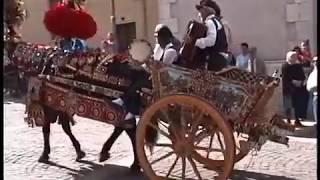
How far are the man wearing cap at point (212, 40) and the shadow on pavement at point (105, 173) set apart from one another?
1.12 meters

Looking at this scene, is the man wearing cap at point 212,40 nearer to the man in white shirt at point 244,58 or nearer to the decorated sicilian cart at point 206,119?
the decorated sicilian cart at point 206,119

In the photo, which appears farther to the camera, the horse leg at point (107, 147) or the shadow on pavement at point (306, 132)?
the shadow on pavement at point (306, 132)

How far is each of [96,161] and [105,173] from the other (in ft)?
1.28

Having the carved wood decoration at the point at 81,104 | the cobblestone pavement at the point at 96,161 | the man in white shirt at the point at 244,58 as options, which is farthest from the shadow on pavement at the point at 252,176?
the man in white shirt at the point at 244,58

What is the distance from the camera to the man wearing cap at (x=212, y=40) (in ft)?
18.6

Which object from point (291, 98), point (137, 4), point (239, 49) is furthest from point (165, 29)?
point (137, 4)

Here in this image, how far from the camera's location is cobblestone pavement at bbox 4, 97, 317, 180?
5.89 meters

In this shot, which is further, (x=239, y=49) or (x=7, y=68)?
(x=239, y=49)

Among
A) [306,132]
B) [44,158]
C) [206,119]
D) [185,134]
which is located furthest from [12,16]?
[306,132]

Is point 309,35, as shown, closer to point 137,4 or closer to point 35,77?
point 137,4

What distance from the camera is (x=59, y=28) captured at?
5.90 metres

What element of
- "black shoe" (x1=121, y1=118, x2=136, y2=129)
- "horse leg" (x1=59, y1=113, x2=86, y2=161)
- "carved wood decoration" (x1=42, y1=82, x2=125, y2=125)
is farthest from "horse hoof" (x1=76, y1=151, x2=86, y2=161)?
"black shoe" (x1=121, y1=118, x2=136, y2=129)

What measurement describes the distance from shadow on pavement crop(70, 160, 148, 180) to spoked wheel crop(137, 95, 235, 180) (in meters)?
0.49

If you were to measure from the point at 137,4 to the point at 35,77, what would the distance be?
24.8 feet
